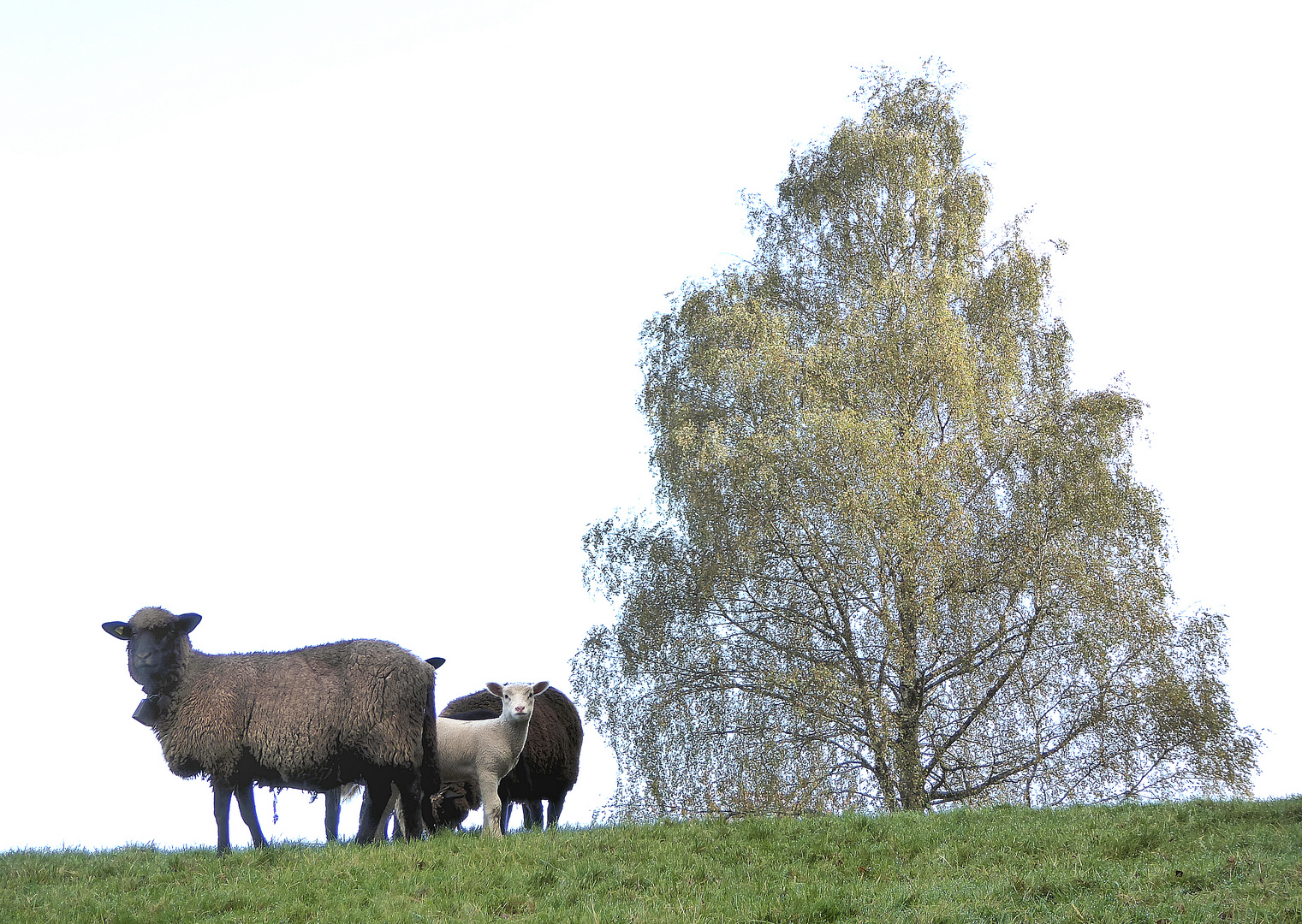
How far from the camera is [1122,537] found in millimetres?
20312

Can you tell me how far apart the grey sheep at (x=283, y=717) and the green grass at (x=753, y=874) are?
3.03 feet

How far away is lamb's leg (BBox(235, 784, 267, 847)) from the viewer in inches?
481

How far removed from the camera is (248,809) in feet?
40.6

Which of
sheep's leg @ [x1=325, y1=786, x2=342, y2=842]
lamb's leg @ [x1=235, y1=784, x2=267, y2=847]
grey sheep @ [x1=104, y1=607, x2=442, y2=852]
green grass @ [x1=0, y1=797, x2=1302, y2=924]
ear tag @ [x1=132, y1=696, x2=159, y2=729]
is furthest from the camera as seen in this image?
sheep's leg @ [x1=325, y1=786, x2=342, y2=842]

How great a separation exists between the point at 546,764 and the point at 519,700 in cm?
215

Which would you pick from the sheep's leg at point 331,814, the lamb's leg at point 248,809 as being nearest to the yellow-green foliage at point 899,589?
the sheep's leg at point 331,814

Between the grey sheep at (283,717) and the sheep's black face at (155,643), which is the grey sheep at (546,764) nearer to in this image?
the grey sheep at (283,717)

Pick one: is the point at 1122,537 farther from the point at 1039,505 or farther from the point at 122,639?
the point at 122,639

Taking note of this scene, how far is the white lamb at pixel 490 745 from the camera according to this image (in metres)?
12.9

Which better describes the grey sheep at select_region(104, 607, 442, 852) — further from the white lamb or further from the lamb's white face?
the lamb's white face

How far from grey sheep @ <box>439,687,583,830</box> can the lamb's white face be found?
133 cm

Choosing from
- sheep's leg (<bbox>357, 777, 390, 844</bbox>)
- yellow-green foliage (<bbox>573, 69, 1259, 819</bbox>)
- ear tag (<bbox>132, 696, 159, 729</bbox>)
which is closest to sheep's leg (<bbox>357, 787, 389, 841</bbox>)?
sheep's leg (<bbox>357, 777, 390, 844</bbox>)

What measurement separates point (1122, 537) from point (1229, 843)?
35.0 feet

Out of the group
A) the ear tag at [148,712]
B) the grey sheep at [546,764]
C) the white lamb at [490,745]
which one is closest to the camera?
the ear tag at [148,712]
